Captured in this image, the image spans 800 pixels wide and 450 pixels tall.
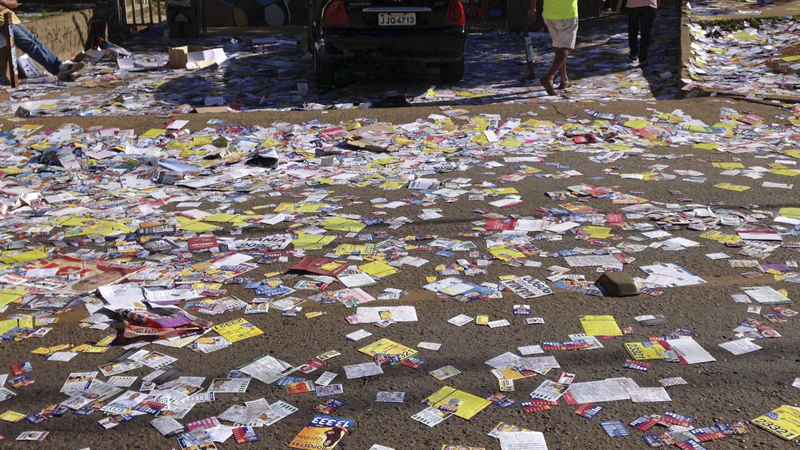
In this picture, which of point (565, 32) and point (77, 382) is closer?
point (77, 382)

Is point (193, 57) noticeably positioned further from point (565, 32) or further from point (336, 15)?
point (565, 32)

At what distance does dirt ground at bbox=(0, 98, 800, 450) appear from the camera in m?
3.26

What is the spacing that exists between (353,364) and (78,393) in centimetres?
119

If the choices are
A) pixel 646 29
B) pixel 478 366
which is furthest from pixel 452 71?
pixel 478 366

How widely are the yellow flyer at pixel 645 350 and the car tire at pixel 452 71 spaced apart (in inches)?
283

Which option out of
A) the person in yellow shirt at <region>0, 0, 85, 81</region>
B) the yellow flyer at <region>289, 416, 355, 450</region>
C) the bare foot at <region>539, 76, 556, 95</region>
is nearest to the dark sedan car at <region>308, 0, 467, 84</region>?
the bare foot at <region>539, 76, 556, 95</region>

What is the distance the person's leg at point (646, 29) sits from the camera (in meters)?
11.2

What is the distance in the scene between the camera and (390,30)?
10000mm

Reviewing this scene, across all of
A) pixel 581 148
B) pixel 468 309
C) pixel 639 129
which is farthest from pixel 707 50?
pixel 468 309

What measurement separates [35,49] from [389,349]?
990cm

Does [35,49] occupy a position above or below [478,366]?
above

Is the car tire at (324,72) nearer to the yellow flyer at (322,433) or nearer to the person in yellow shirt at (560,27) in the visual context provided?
the person in yellow shirt at (560,27)

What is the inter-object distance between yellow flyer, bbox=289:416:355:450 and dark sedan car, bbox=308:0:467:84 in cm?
721

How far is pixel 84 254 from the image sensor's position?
536 cm
